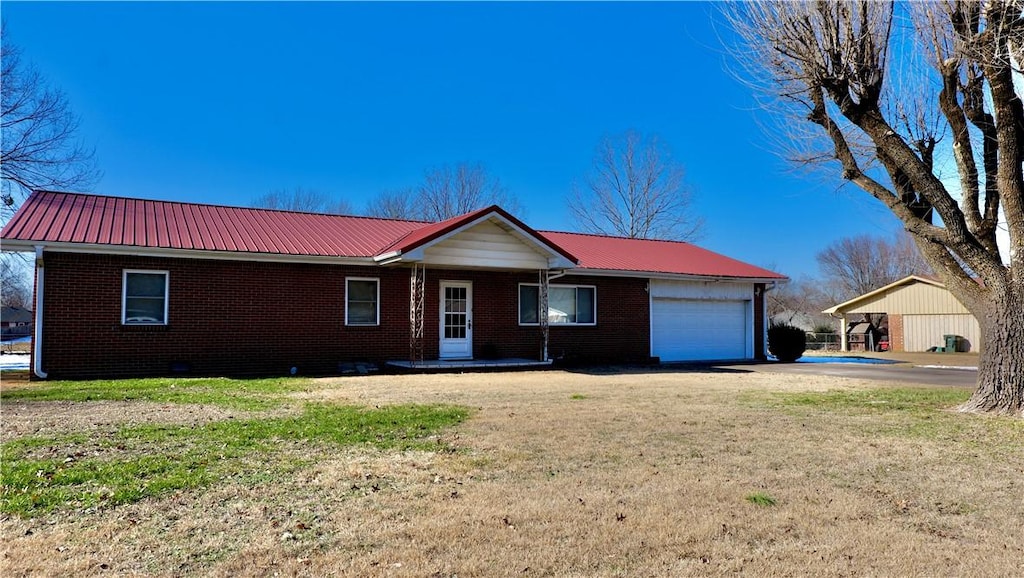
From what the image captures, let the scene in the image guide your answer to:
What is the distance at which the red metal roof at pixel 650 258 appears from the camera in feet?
65.2

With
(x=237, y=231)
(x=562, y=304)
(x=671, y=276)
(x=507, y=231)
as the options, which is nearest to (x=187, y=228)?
(x=237, y=231)

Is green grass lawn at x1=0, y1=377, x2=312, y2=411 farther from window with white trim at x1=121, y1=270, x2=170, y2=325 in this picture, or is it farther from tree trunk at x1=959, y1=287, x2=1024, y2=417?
tree trunk at x1=959, y1=287, x2=1024, y2=417

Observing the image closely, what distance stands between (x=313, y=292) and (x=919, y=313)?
97.8 ft

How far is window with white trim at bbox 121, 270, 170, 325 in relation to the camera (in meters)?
13.9

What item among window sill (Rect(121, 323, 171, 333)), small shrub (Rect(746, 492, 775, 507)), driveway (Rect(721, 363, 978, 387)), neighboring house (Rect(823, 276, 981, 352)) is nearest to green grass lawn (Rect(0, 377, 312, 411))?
window sill (Rect(121, 323, 171, 333))

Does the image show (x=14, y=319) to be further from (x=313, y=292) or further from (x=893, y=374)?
(x=893, y=374)

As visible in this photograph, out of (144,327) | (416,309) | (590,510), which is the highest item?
(416,309)

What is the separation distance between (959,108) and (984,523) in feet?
23.6

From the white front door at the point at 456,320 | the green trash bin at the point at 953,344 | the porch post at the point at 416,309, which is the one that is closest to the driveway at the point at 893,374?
the white front door at the point at 456,320

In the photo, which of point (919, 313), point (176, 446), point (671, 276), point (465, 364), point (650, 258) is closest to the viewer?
point (176, 446)

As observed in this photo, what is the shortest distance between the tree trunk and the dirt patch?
9.68 m

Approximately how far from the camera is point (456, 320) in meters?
17.3

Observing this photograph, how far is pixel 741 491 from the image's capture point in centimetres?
505

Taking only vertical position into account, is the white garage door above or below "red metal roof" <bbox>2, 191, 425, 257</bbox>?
below
